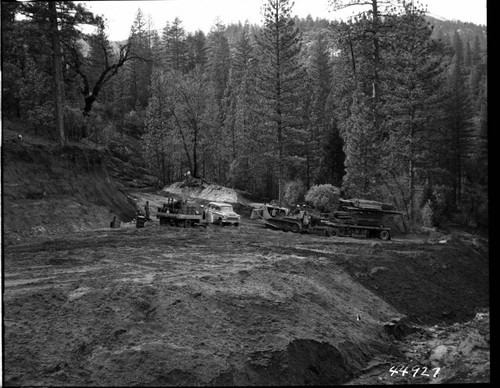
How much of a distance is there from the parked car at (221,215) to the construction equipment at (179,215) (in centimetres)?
190

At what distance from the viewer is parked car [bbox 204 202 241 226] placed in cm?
2012

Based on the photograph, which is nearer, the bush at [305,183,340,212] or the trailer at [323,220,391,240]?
the trailer at [323,220,391,240]

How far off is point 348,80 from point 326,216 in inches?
565

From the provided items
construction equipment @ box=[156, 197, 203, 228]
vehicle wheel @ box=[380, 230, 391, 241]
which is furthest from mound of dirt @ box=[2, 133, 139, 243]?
vehicle wheel @ box=[380, 230, 391, 241]

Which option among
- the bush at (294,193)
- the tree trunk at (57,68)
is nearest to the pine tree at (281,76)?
the bush at (294,193)

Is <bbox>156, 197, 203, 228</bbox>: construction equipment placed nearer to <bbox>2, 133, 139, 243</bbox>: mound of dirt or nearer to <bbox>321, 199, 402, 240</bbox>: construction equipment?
<bbox>2, 133, 139, 243</bbox>: mound of dirt

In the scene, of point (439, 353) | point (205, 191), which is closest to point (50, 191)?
point (439, 353)

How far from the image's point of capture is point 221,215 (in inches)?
799

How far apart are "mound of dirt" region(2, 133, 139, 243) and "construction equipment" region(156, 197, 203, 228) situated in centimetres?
236

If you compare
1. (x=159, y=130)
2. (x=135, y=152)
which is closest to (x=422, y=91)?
(x=159, y=130)

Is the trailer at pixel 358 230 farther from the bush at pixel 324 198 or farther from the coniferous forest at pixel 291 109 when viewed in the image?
the bush at pixel 324 198

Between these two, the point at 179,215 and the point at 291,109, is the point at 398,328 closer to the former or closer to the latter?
the point at 179,215

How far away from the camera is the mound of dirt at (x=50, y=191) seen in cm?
1006

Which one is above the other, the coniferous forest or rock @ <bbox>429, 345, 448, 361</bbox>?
the coniferous forest
